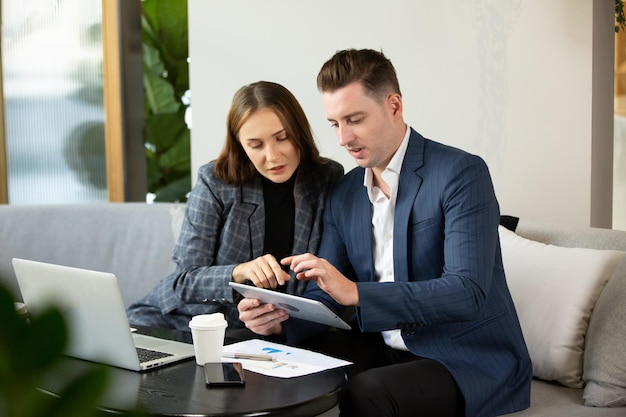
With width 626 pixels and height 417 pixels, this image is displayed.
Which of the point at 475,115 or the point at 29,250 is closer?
the point at 475,115

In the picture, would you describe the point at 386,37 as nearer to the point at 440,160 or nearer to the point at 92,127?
the point at 440,160

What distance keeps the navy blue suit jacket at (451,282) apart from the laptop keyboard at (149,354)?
44 cm

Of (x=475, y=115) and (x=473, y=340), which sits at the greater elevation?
(x=475, y=115)

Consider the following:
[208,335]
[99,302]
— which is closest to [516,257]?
[208,335]

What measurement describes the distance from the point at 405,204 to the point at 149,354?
68 centimetres

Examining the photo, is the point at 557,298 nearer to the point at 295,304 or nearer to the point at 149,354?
the point at 295,304

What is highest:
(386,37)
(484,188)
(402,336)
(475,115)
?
(386,37)

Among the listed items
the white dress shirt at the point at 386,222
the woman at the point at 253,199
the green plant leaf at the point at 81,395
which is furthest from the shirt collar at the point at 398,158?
the green plant leaf at the point at 81,395

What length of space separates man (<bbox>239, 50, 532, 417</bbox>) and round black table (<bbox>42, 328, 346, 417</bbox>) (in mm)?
185

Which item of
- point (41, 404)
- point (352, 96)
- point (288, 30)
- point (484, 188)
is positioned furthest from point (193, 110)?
point (41, 404)

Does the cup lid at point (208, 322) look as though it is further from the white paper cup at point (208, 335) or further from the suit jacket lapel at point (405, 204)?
the suit jacket lapel at point (405, 204)

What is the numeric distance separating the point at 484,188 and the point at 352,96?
38cm

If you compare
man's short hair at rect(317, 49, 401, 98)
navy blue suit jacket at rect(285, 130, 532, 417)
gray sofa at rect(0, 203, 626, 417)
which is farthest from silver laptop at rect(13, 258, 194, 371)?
man's short hair at rect(317, 49, 401, 98)

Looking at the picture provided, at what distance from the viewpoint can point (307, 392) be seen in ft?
4.90
